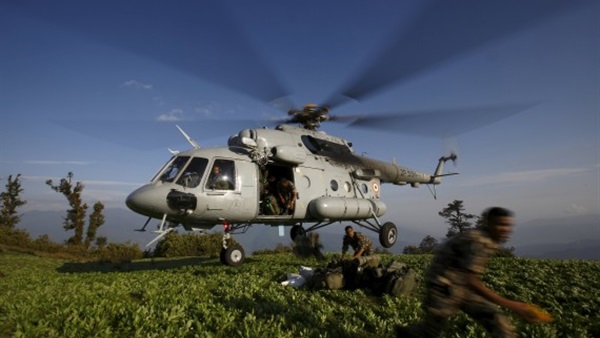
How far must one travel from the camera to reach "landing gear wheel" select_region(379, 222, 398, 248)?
55.6ft

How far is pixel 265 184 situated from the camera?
14125 mm

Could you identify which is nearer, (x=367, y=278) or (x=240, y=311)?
(x=240, y=311)

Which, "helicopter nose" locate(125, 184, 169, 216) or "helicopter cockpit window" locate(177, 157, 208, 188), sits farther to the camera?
"helicopter cockpit window" locate(177, 157, 208, 188)

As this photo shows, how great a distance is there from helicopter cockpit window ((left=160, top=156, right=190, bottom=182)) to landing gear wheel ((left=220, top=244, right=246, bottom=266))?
10.6 ft

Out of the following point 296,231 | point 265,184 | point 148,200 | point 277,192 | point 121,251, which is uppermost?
point 265,184

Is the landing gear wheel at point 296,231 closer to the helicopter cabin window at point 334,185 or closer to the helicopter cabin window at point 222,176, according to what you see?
the helicopter cabin window at point 334,185

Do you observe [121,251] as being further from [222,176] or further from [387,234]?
[387,234]

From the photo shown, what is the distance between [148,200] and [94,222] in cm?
3257

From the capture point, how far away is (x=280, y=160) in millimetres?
13570

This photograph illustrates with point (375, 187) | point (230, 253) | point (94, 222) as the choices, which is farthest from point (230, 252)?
point (94, 222)

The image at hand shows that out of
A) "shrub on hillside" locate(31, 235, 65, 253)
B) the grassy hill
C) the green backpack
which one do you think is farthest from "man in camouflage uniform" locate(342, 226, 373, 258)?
"shrub on hillside" locate(31, 235, 65, 253)

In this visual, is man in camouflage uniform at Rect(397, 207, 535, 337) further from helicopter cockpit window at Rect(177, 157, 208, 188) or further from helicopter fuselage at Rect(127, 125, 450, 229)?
helicopter cockpit window at Rect(177, 157, 208, 188)

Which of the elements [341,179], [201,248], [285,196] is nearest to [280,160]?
[285,196]

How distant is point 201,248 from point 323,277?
20219mm
